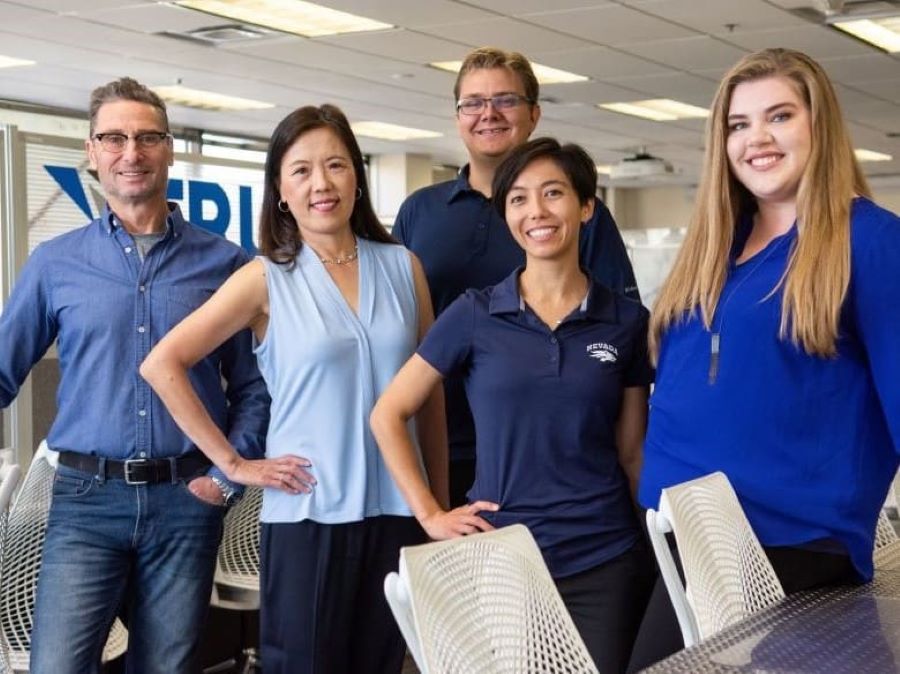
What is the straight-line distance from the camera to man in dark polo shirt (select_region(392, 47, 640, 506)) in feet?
8.83

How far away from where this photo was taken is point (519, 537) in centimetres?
172

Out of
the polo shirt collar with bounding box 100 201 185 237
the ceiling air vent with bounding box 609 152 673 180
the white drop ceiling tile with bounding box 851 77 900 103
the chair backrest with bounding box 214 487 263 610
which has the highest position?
the white drop ceiling tile with bounding box 851 77 900 103

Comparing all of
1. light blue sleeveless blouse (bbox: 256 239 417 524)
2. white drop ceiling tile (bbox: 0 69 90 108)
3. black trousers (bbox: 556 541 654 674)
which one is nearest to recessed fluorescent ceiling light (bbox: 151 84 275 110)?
white drop ceiling tile (bbox: 0 69 90 108)

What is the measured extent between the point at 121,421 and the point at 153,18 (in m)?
5.58

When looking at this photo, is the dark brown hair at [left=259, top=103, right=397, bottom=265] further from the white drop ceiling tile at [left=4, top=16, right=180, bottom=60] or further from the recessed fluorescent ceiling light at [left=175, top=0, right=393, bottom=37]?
the white drop ceiling tile at [left=4, top=16, right=180, bottom=60]

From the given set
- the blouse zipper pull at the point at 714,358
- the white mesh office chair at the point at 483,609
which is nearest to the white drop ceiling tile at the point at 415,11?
the blouse zipper pull at the point at 714,358

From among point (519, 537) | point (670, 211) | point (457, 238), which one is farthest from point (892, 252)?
point (670, 211)

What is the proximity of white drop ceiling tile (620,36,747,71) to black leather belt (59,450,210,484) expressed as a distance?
20.9 ft

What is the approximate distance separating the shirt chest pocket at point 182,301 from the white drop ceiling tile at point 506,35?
5.29 metres

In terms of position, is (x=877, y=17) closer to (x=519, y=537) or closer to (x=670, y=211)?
(x=519, y=537)

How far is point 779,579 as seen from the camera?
2.04 meters

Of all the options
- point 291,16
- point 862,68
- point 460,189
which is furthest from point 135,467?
point 862,68

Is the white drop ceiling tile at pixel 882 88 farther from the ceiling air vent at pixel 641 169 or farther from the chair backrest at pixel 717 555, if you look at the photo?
the chair backrest at pixel 717 555

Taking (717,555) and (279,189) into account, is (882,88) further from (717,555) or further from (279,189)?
(717,555)
